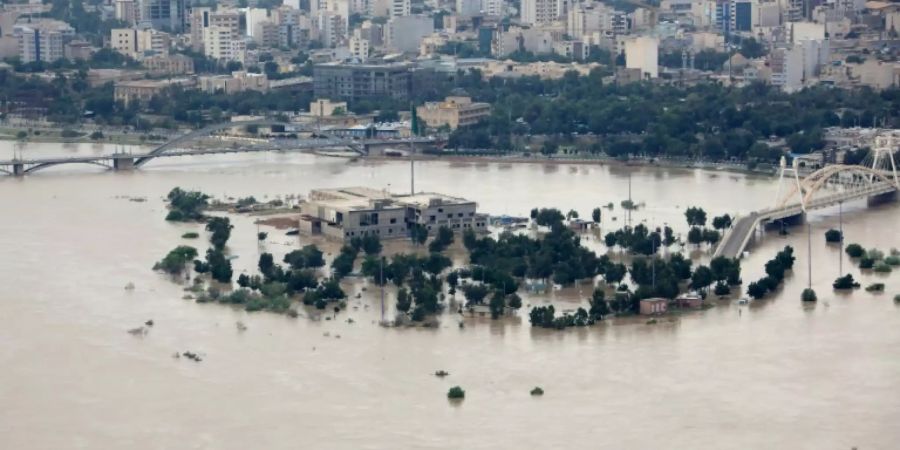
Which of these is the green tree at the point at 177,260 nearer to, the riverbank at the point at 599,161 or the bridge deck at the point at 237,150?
the bridge deck at the point at 237,150

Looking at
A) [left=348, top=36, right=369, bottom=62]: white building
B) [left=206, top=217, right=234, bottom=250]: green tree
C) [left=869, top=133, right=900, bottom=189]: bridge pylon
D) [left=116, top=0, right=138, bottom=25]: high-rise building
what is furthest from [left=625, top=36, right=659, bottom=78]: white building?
[left=206, top=217, right=234, bottom=250]: green tree


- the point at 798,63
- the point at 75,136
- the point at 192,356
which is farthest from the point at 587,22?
the point at 192,356

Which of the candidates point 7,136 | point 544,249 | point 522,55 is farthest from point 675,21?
point 544,249

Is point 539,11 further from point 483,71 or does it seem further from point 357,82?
point 357,82

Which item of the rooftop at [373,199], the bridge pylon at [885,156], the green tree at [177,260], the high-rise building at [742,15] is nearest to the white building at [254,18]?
the high-rise building at [742,15]

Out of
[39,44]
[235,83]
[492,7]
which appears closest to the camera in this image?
[235,83]
